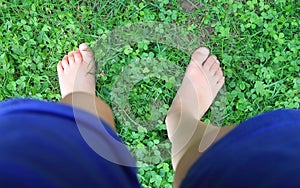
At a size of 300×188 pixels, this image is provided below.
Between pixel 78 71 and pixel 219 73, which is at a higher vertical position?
pixel 78 71

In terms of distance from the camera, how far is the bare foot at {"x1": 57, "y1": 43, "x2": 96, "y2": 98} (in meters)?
1.87

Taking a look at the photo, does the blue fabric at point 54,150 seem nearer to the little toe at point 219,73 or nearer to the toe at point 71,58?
the toe at point 71,58

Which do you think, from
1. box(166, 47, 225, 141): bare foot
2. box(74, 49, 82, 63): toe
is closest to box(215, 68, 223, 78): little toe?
box(166, 47, 225, 141): bare foot

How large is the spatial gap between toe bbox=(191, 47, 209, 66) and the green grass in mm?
23

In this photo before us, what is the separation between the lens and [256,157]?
1.11 metres

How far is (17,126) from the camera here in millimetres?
1167

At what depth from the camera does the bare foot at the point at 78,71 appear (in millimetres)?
1866

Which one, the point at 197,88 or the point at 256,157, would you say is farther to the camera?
the point at 197,88

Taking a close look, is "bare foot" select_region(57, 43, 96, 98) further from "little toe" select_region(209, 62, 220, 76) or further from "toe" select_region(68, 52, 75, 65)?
"little toe" select_region(209, 62, 220, 76)

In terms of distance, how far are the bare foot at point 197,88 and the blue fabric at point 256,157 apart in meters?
0.56

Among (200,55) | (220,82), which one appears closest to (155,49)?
(200,55)

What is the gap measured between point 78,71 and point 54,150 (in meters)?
0.84

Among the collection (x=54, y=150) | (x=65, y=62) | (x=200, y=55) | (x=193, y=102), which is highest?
(x=54, y=150)

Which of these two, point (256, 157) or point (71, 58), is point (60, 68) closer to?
point (71, 58)
